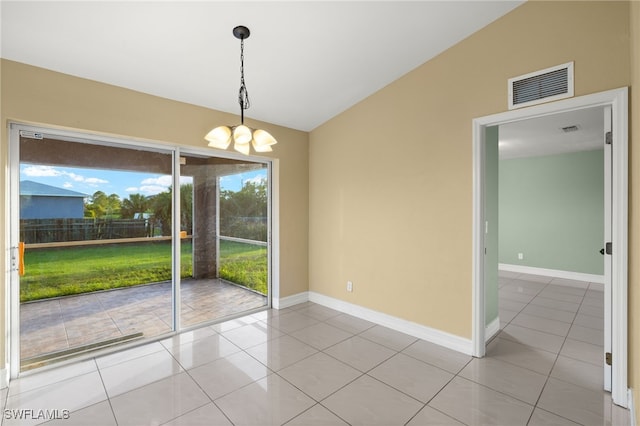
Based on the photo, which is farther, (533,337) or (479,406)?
(533,337)

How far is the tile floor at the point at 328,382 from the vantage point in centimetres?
205

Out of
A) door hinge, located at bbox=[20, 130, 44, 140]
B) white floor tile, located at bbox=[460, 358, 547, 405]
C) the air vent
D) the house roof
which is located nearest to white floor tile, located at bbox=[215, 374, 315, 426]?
white floor tile, located at bbox=[460, 358, 547, 405]

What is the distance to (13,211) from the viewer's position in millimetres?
2475

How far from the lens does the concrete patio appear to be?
2.69 metres

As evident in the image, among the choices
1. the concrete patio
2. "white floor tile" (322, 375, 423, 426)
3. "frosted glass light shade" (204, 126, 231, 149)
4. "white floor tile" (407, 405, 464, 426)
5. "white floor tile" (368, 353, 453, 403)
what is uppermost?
"frosted glass light shade" (204, 126, 231, 149)

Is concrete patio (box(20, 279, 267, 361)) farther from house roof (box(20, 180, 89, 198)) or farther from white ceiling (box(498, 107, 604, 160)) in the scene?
white ceiling (box(498, 107, 604, 160))

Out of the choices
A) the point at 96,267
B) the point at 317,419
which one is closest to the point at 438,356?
the point at 317,419

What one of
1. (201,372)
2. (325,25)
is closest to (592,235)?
(325,25)

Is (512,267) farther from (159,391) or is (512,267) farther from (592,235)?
(159,391)

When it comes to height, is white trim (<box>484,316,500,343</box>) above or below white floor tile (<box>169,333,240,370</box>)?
above

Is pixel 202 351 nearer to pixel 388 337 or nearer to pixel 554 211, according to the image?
pixel 388 337

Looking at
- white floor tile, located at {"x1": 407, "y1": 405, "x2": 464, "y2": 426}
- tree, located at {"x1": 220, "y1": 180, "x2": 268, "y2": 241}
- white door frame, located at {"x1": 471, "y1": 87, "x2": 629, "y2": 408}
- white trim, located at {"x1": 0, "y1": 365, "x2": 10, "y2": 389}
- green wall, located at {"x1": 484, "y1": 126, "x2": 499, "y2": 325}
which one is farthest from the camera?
tree, located at {"x1": 220, "y1": 180, "x2": 268, "y2": 241}

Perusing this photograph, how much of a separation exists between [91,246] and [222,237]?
1394mm

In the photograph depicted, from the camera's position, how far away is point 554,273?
6176 mm
